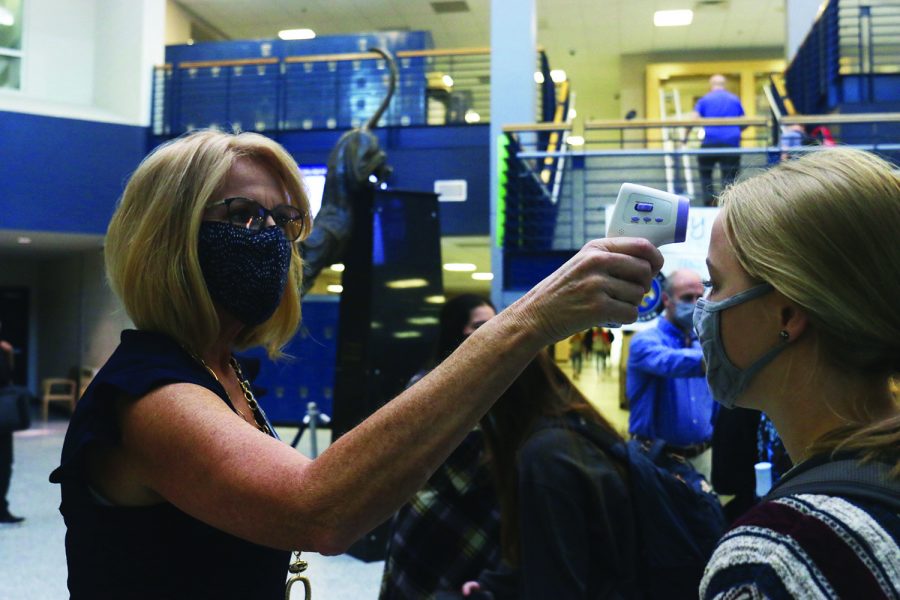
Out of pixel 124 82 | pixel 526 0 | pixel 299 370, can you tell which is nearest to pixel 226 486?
pixel 526 0

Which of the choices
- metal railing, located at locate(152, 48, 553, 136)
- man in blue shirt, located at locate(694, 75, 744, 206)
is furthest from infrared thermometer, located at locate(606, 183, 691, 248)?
metal railing, located at locate(152, 48, 553, 136)

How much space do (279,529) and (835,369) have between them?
0.79 metres

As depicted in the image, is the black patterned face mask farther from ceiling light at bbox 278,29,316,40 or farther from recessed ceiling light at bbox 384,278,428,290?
ceiling light at bbox 278,29,316,40

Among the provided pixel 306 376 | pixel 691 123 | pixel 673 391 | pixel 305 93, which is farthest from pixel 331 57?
pixel 673 391

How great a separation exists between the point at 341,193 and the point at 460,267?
11.3 m

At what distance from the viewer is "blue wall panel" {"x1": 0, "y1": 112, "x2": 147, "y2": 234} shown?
13.8m

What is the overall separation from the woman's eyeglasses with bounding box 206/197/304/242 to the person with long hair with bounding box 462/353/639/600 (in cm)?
100

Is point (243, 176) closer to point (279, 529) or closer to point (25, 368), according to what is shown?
point (279, 529)

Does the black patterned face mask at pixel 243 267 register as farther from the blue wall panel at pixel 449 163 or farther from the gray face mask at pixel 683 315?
the blue wall panel at pixel 449 163

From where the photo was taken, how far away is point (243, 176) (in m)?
1.47

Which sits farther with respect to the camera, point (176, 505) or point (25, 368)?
point (25, 368)

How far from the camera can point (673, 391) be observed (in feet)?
15.6

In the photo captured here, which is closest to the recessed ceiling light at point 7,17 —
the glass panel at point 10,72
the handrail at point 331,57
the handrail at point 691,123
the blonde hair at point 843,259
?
the glass panel at point 10,72

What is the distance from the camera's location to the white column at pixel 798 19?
13359mm
